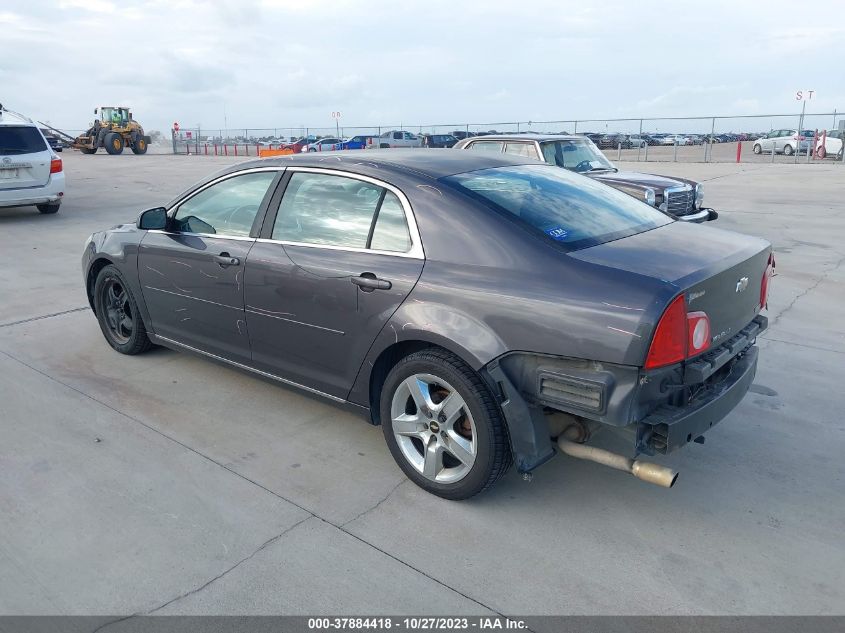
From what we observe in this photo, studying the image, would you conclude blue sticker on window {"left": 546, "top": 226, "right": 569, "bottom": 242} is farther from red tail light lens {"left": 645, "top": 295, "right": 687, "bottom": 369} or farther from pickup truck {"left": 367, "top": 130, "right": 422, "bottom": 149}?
pickup truck {"left": 367, "top": 130, "right": 422, "bottom": 149}

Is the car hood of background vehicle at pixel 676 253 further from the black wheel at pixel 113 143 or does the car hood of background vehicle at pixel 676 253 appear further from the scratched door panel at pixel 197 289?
the black wheel at pixel 113 143

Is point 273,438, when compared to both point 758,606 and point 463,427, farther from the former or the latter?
point 758,606

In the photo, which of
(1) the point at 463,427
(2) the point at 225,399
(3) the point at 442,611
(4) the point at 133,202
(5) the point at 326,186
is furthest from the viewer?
(4) the point at 133,202

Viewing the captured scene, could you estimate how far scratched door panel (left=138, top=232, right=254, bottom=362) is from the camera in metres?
4.17

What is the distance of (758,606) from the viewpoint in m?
2.66

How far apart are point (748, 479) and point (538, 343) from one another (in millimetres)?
1514

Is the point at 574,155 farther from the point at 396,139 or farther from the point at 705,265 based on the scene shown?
the point at 396,139

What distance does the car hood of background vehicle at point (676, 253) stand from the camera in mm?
2943

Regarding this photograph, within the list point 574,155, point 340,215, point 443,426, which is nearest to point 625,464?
point 443,426

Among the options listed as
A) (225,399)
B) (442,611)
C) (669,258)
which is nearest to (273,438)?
(225,399)

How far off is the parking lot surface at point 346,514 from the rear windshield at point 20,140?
7958 mm

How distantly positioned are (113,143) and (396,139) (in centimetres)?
1448

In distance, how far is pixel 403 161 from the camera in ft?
12.4

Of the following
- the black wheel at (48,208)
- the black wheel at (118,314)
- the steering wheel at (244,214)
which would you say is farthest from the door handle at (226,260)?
the black wheel at (48,208)
